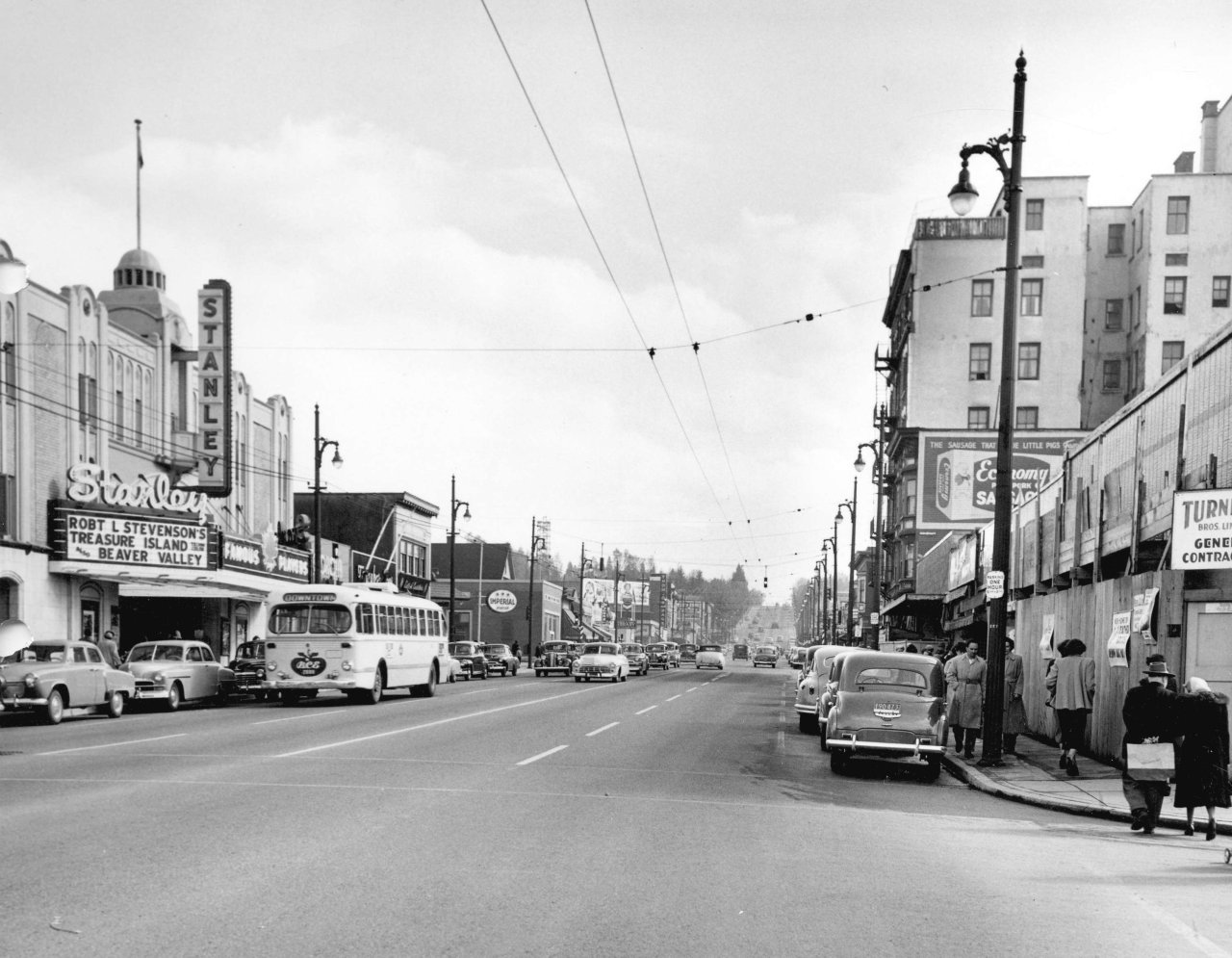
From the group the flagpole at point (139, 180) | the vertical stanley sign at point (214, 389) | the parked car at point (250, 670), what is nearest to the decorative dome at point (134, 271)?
the flagpole at point (139, 180)

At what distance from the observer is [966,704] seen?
18125mm

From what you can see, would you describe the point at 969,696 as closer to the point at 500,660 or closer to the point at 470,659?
the point at 470,659

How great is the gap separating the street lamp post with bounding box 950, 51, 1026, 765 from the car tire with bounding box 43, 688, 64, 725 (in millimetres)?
16178

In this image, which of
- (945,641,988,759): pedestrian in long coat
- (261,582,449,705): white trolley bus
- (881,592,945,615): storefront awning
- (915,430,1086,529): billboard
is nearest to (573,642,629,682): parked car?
(881,592,945,615): storefront awning

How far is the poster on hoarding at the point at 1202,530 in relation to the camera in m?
13.8

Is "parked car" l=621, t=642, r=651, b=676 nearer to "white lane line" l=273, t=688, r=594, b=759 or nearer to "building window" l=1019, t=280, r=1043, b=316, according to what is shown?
"building window" l=1019, t=280, r=1043, b=316

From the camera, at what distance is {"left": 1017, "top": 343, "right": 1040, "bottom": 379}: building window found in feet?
205

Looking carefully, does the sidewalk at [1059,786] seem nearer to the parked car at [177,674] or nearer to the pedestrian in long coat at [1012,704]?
the pedestrian in long coat at [1012,704]

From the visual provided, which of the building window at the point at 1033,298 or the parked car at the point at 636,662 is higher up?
the building window at the point at 1033,298

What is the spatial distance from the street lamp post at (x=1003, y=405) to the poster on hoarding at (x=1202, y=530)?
2.80 m

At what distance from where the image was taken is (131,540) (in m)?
34.5

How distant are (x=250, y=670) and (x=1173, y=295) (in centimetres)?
5055

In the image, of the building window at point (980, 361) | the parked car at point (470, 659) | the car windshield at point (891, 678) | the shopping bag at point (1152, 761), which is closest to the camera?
the shopping bag at point (1152, 761)

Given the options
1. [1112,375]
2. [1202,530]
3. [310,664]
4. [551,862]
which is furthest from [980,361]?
[551,862]
